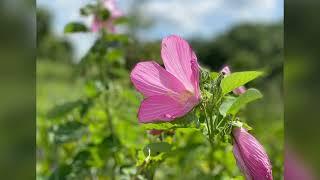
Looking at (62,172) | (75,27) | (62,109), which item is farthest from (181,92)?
(75,27)

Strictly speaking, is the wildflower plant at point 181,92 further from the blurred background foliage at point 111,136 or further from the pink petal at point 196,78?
the blurred background foliage at point 111,136

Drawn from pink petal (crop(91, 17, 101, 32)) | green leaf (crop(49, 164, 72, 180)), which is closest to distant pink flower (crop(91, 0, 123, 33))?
pink petal (crop(91, 17, 101, 32))

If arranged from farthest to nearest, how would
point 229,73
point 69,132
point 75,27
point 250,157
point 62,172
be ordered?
point 75,27
point 69,132
point 62,172
point 229,73
point 250,157

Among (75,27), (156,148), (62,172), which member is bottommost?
(62,172)

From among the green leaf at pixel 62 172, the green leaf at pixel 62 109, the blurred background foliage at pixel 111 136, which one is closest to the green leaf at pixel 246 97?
the blurred background foliage at pixel 111 136

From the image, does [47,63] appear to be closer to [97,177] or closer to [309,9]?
[97,177]

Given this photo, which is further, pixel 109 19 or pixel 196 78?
pixel 109 19

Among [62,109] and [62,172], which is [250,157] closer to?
[62,172]
